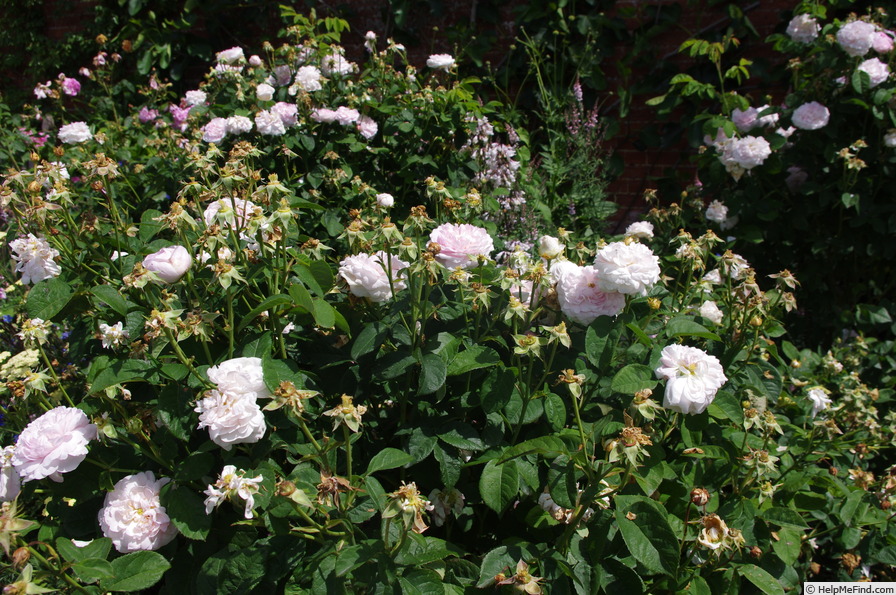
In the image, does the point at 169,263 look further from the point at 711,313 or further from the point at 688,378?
the point at 711,313

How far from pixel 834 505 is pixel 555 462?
92 cm

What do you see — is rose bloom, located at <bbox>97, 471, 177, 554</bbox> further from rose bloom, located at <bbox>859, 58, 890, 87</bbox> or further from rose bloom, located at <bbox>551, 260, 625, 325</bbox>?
rose bloom, located at <bbox>859, 58, 890, 87</bbox>

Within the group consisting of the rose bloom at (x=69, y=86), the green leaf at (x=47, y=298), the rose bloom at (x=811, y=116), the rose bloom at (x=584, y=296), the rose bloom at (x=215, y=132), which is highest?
the rose bloom at (x=584, y=296)

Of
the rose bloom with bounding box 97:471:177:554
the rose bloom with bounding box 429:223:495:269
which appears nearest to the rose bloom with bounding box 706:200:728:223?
the rose bloom with bounding box 429:223:495:269

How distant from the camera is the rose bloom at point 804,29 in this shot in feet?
9.26

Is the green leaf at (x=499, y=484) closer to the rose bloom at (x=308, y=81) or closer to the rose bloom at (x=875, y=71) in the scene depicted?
the rose bloom at (x=308, y=81)

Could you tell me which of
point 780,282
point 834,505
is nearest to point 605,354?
point 780,282

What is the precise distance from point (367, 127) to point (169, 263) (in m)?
1.28

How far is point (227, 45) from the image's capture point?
4449 millimetres

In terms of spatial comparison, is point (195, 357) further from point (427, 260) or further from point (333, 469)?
point (427, 260)

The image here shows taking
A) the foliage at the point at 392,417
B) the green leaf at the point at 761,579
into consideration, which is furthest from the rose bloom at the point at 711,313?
the green leaf at the point at 761,579

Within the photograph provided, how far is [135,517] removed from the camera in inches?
37.6

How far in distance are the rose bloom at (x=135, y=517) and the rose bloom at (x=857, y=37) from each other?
2889 millimetres

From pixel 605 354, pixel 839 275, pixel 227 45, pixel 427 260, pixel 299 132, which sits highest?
pixel 427 260
